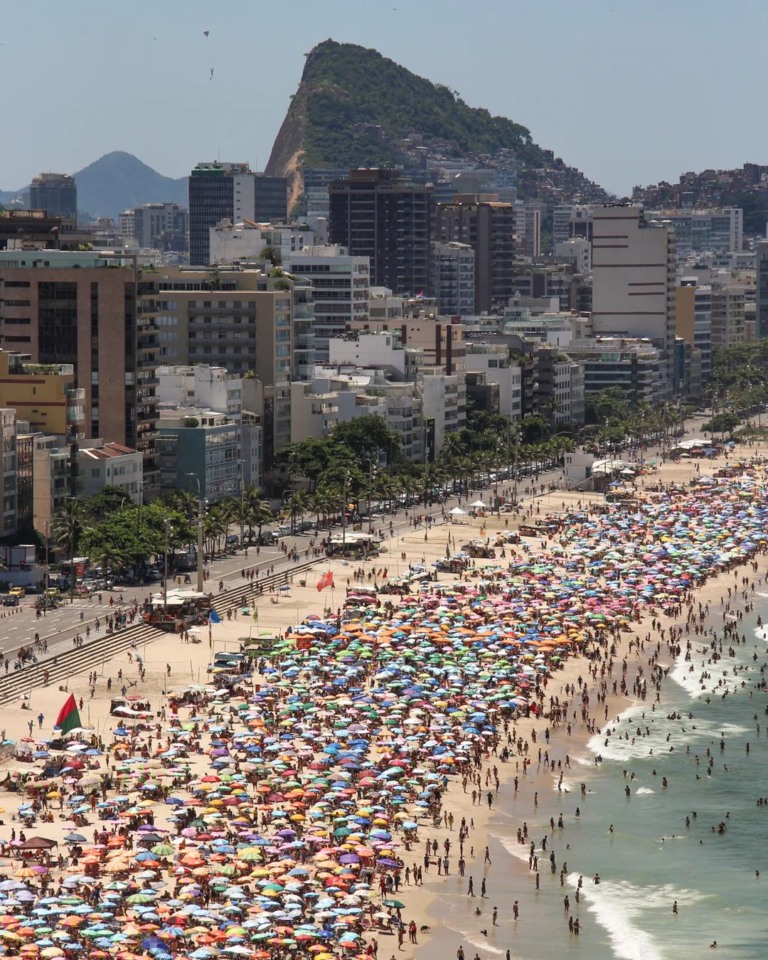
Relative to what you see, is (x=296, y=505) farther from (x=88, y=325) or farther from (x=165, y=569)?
(x=165, y=569)

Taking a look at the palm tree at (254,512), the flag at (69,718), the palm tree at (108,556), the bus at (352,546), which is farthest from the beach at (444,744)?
the palm tree at (108,556)

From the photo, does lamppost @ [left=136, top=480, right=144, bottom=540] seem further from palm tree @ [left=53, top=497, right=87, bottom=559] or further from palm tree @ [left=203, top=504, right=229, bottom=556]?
A: palm tree @ [left=203, top=504, right=229, bottom=556]

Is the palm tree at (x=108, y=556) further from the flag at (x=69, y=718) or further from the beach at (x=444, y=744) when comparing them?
the flag at (x=69, y=718)

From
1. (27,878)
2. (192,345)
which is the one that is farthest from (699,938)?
(192,345)

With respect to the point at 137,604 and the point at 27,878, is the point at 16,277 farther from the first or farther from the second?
the point at 27,878

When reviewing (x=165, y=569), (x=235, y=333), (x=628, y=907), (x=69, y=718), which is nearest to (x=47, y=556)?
(x=165, y=569)

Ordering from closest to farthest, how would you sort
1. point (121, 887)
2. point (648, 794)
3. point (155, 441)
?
point (121, 887) → point (648, 794) → point (155, 441)

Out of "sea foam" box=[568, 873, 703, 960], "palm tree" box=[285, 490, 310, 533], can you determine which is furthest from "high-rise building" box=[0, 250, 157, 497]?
"sea foam" box=[568, 873, 703, 960]
